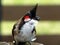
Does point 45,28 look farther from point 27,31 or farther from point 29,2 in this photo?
point 27,31

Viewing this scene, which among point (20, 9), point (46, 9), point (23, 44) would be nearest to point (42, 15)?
point (46, 9)

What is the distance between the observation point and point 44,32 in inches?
61.3

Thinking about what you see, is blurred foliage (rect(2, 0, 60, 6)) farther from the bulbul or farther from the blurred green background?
the bulbul

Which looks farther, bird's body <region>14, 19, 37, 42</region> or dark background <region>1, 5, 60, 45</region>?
dark background <region>1, 5, 60, 45</region>

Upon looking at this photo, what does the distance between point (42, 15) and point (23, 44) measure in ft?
1.50

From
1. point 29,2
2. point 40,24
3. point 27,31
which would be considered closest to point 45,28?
point 40,24

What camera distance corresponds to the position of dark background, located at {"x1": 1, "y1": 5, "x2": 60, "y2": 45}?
4.99ft

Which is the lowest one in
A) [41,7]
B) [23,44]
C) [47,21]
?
[23,44]

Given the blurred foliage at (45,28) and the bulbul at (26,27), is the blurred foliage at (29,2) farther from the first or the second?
the bulbul at (26,27)

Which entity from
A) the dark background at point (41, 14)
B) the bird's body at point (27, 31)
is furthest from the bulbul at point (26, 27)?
the dark background at point (41, 14)

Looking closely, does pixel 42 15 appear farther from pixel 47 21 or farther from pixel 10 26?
pixel 10 26

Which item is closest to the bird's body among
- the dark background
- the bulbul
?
the bulbul

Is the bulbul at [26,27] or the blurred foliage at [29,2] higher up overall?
the blurred foliage at [29,2]

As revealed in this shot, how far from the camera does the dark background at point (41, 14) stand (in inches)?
Result: 59.8
